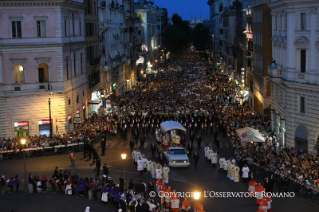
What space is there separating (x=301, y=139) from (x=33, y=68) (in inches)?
867

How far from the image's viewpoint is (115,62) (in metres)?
76.4

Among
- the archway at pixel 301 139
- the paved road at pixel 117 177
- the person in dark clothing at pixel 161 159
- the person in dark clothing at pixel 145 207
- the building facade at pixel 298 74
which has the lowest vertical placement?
the paved road at pixel 117 177

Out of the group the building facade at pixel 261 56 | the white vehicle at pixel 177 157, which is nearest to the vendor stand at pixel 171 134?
the white vehicle at pixel 177 157

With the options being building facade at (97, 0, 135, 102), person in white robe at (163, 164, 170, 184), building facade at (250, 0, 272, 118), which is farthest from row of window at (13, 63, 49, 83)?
building facade at (250, 0, 272, 118)

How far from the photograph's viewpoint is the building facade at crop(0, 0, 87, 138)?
145 ft

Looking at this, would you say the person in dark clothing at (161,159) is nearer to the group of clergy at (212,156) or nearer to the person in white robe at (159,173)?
the group of clergy at (212,156)

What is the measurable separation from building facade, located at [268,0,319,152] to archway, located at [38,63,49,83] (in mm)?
18518

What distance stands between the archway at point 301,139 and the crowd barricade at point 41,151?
637 inches

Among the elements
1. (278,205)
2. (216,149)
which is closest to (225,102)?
(216,149)

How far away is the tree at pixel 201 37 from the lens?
170 meters

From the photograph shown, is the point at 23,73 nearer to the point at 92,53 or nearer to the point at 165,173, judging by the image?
the point at 92,53

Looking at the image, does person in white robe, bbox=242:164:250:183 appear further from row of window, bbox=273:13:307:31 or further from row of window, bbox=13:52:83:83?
row of window, bbox=13:52:83:83

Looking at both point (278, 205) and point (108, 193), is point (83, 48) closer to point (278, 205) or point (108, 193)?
point (108, 193)

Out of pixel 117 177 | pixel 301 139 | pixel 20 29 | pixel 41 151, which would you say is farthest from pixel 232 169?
pixel 20 29
